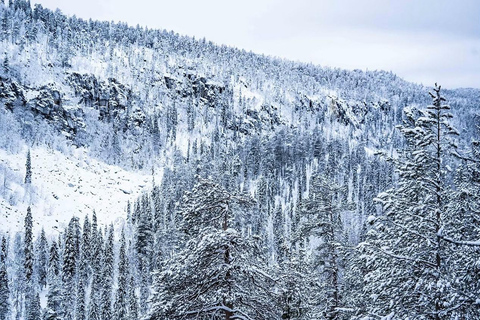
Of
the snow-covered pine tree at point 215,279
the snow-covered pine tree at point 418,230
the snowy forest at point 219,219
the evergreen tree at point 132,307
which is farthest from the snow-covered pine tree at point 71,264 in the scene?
the snow-covered pine tree at point 418,230

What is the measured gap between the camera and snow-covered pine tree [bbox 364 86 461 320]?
991 cm

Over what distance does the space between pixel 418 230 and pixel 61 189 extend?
5719 inches

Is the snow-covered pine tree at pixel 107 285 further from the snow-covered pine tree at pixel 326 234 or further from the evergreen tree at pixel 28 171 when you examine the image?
the snow-covered pine tree at pixel 326 234

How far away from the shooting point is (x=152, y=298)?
1059 cm

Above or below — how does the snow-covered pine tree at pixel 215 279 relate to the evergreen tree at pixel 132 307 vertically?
above

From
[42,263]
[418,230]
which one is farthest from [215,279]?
[42,263]

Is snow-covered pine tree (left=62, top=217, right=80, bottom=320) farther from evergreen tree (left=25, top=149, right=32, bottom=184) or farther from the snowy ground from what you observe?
evergreen tree (left=25, top=149, right=32, bottom=184)

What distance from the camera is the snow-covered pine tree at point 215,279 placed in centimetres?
1016

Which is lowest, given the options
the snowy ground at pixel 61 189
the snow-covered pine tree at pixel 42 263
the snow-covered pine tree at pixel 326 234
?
the snow-covered pine tree at pixel 42 263

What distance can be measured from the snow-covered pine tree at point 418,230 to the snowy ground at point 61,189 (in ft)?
384

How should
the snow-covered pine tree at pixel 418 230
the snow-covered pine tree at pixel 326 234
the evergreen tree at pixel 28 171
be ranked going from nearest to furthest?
the snow-covered pine tree at pixel 418 230 < the snow-covered pine tree at pixel 326 234 < the evergreen tree at pixel 28 171

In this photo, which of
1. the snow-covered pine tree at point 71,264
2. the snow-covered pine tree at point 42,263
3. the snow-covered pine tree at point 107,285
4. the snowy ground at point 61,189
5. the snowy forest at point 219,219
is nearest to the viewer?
the snowy forest at point 219,219

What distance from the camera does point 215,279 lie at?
35.0ft

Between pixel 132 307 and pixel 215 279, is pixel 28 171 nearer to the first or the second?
pixel 132 307
